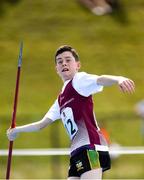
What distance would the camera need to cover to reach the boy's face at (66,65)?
6121 millimetres

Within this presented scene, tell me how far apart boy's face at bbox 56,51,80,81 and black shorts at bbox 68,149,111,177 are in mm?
654

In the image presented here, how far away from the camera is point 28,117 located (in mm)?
13297

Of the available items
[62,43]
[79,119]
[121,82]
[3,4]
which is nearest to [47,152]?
[79,119]

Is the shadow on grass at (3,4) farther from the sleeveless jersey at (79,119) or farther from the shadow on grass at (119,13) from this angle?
the sleeveless jersey at (79,119)

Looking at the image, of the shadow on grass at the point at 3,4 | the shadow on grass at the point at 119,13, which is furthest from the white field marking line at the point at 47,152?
the shadow on grass at the point at 119,13

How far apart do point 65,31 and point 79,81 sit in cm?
1554

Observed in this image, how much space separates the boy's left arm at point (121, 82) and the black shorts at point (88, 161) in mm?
729

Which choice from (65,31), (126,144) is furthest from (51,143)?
(65,31)

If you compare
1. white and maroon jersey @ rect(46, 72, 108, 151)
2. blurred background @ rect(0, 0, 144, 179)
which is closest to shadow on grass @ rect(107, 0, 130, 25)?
blurred background @ rect(0, 0, 144, 179)

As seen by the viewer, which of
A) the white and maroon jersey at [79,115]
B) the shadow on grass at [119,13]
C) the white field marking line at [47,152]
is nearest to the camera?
the white and maroon jersey at [79,115]

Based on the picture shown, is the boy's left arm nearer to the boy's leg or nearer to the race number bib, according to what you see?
the race number bib

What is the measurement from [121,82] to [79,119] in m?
0.83

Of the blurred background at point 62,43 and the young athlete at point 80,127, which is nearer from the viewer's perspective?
the young athlete at point 80,127

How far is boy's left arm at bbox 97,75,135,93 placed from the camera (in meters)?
5.23
